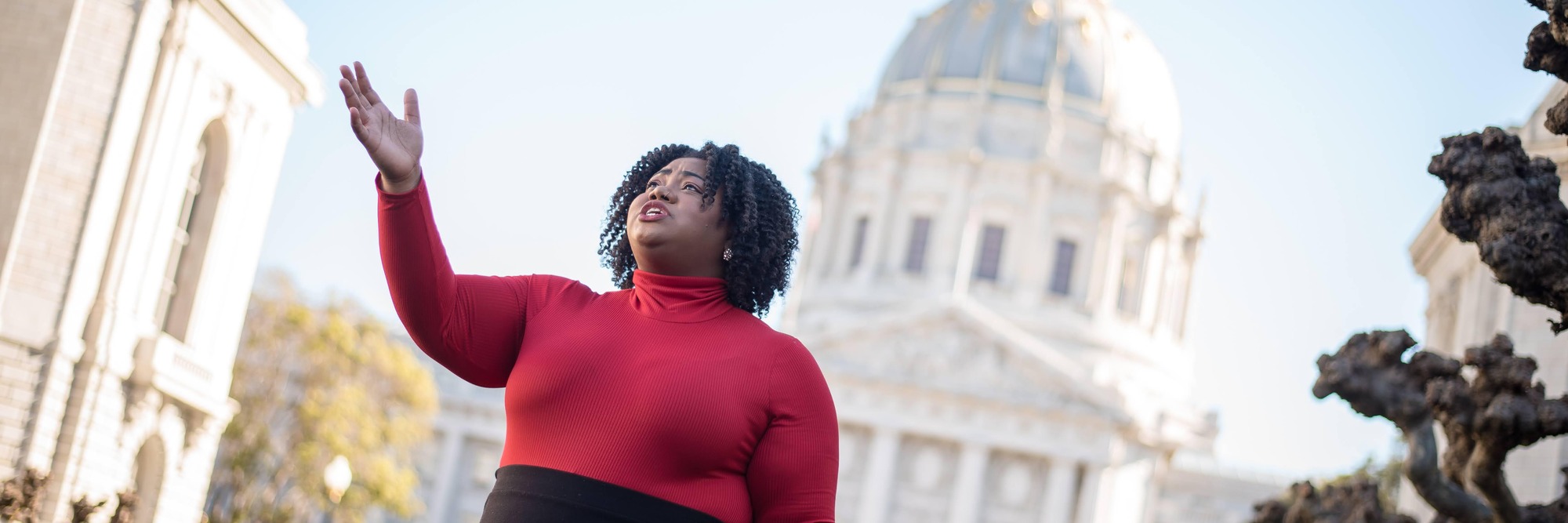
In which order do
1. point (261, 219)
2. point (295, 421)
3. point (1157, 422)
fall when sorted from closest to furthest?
point (261, 219) < point (295, 421) < point (1157, 422)

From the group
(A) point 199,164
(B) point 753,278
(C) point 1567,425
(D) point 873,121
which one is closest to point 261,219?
(A) point 199,164

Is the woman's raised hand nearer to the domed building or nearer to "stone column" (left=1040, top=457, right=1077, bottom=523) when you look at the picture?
the domed building

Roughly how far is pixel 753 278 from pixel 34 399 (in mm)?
14525

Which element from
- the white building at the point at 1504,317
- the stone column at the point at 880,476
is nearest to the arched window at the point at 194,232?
the white building at the point at 1504,317

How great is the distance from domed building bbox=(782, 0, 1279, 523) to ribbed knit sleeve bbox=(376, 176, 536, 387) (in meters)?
49.2

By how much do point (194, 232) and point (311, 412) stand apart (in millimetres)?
14568

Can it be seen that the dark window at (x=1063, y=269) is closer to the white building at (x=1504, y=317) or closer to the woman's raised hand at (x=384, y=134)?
the white building at (x=1504, y=317)

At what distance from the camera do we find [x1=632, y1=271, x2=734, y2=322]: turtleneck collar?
3646 mm

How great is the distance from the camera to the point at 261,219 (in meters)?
21.9

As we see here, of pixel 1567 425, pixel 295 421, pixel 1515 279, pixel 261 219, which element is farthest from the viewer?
pixel 295 421

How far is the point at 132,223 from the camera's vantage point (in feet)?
59.8

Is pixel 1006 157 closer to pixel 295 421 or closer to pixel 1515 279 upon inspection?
pixel 295 421

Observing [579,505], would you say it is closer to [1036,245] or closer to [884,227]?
[1036,245]

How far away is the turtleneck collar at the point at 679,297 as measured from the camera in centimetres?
365
